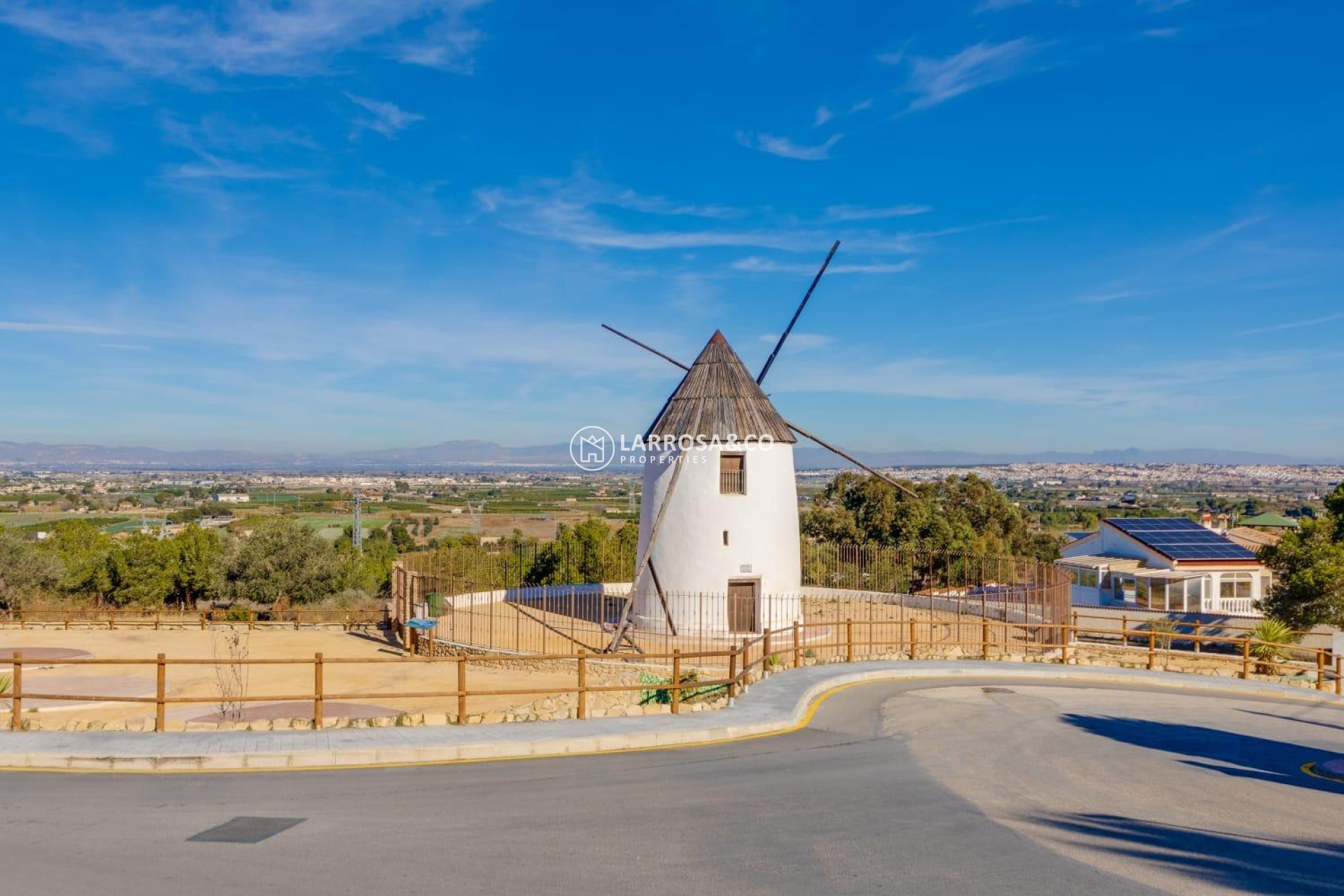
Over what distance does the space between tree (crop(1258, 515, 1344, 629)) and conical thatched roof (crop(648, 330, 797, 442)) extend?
15.8m

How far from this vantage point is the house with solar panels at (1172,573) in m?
41.7

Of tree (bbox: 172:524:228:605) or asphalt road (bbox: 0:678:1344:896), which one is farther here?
tree (bbox: 172:524:228:605)

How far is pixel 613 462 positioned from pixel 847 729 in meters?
20.8

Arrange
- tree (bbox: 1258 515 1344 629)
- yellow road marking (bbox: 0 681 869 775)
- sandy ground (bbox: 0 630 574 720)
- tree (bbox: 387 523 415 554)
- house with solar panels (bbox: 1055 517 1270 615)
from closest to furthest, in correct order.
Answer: yellow road marking (bbox: 0 681 869 775) < sandy ground (bbox: 0 630 574 720) < tree (bbox: 1258 515 1344 629) < house with solar panels (bbox: 1055 517 1270 615) < tree (bbox: 387 523 415 554)

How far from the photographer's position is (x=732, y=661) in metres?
14.1

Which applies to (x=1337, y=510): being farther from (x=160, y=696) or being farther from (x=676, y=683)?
(x=160, y=696)

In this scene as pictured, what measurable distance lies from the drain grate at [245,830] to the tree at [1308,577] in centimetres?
2942

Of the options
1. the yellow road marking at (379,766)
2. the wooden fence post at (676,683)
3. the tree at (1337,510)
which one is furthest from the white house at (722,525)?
the tree at (1337,510)

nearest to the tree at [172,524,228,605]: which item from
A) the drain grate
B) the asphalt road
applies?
the asphalt road

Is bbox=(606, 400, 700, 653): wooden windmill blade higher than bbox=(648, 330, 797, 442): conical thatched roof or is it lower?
lower

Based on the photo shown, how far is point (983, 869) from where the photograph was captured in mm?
7383

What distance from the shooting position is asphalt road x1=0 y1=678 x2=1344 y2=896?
7090 mm

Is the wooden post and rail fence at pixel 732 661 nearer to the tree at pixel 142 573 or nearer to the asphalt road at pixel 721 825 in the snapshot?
the asphalt road at pixel 721 825

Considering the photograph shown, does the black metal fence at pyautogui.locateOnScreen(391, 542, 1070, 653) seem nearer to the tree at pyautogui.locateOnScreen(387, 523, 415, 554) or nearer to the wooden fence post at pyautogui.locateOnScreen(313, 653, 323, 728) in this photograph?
the wooden fence post at pyautogui.locateOnScreen(313, 653, 323, 728)
